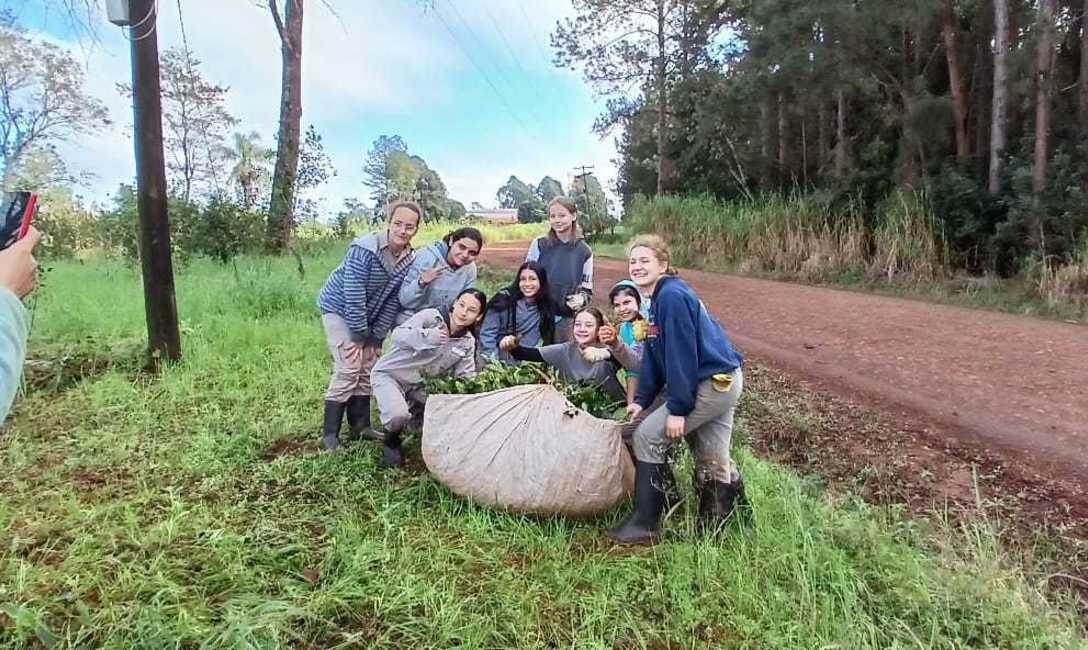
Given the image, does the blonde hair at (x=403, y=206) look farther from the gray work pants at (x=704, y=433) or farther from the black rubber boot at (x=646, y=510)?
the black rubber boot at (x=646, y=510)

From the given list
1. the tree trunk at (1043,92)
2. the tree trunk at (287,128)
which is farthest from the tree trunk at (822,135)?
the tree trunk at (287,128)

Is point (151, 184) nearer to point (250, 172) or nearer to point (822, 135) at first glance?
point (250, 172)

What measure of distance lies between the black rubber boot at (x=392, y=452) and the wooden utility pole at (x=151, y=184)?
2577 mm

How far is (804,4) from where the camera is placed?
12312 millimetres

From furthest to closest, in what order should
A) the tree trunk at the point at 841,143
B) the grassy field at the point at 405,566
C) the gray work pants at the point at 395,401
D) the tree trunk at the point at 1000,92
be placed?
the tree trunk at the point at 841,143
the tree trunk at the point at 1000,92
the gray work pants at the point at 395,401
the grassy field at the point at 405,566

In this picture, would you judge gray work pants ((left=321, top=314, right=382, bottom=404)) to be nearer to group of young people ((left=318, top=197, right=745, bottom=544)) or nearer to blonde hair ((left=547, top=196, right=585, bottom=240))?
group of young people ((left=318, top=197, right=745, bottom=544))

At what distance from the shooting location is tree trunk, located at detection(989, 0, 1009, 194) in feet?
32.4

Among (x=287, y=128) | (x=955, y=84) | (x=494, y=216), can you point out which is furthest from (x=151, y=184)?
(x=494, y=216)

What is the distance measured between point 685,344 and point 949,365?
13.5ft

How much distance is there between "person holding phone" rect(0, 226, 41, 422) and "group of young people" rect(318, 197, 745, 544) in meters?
2.02

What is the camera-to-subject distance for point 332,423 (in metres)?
3.72

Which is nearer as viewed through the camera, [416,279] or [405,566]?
[405,566]

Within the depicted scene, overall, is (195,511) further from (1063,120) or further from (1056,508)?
(1063,120)

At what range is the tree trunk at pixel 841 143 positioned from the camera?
1406 centimetres
